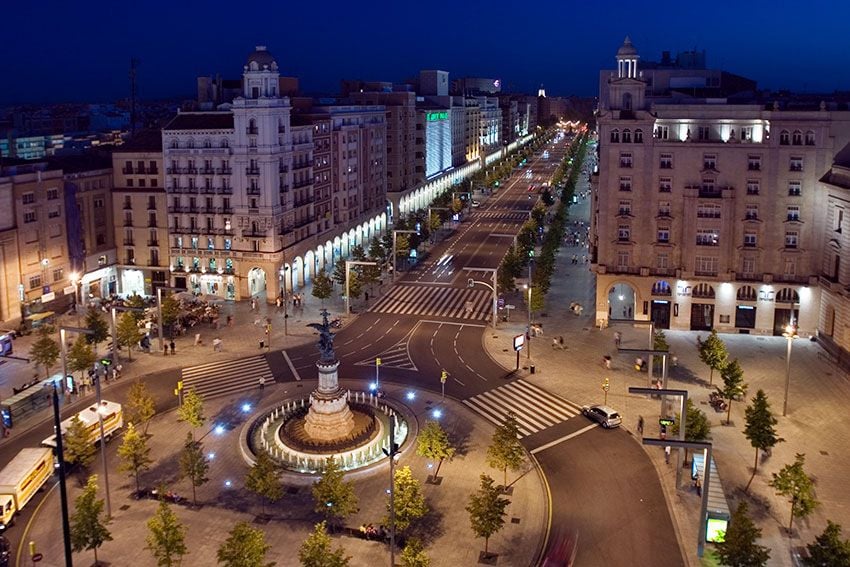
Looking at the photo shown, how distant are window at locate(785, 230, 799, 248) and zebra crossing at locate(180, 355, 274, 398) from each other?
55.6 m

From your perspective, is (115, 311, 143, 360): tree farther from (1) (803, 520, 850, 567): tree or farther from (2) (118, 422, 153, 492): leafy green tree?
(1) (803, 520, 850, 567): tree

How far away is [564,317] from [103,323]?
169ft

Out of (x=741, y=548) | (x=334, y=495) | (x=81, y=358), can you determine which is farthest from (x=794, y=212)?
(x=81, y=358)

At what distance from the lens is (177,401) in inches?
2712

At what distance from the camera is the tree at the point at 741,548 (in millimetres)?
40500

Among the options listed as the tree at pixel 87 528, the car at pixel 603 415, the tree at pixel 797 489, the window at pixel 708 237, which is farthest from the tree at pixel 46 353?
the window at pixel 708 237

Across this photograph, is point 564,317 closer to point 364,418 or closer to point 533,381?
point 533,381

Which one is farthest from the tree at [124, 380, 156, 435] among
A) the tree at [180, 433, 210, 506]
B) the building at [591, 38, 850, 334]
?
the building at [591, 38, 850, 334]

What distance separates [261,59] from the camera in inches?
3954

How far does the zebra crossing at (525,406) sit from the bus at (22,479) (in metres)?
33.0

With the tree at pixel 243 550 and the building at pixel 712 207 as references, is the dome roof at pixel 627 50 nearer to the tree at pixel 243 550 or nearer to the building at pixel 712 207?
the building at pixel 712 207

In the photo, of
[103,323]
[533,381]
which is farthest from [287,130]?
[533,381]

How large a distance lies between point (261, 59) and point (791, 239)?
6590 cm

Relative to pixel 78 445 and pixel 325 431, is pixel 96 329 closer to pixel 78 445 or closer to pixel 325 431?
pixel 78 445
